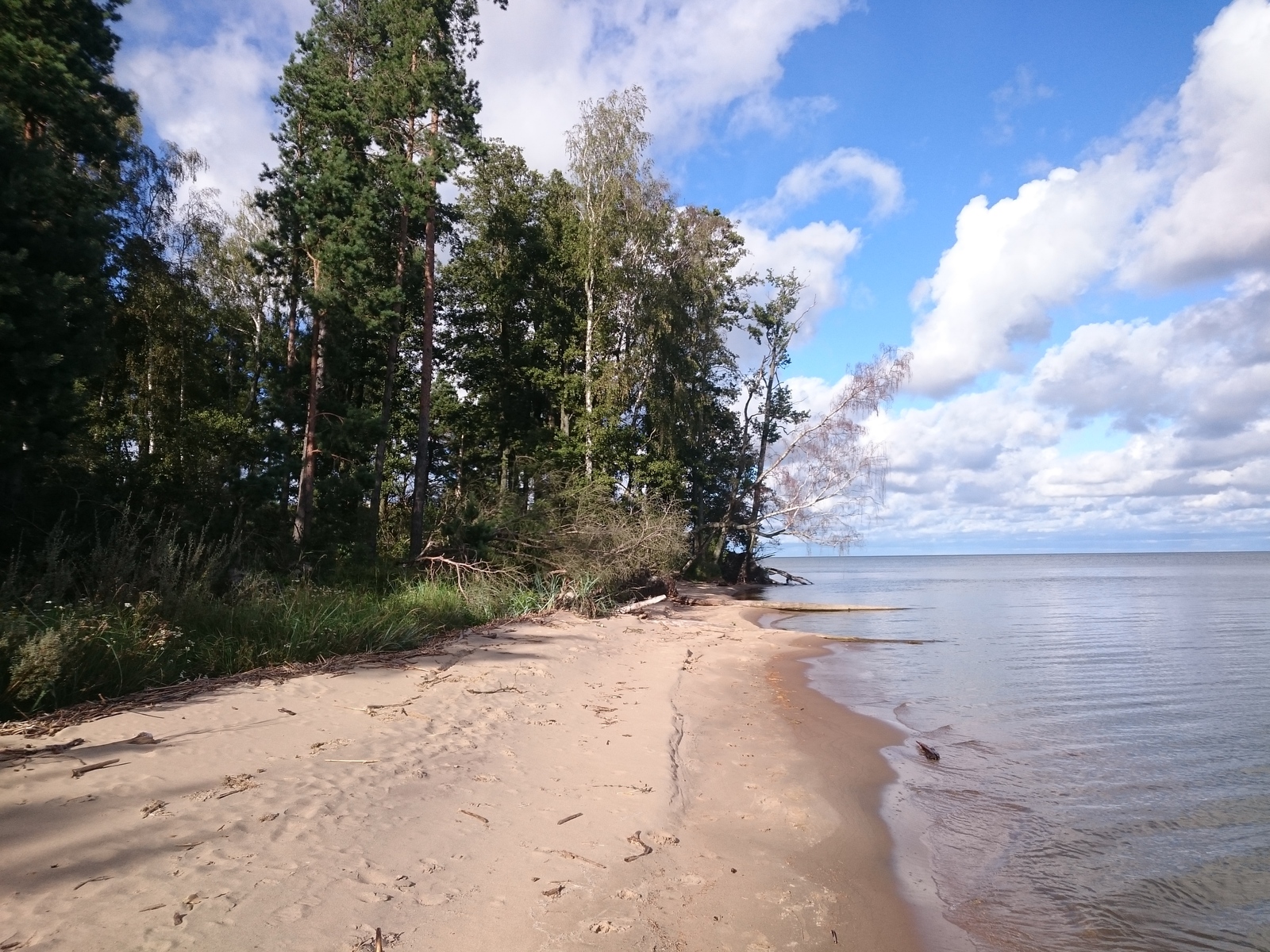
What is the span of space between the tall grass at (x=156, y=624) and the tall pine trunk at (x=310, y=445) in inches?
134

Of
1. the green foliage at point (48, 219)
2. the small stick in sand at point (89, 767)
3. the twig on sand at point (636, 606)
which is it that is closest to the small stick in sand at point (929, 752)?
the small stick in sand at point (89, 767)

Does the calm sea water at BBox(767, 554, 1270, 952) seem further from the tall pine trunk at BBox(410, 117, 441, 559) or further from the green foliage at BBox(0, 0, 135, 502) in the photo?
the green foliage at BBox(0, 0, 135, 502)

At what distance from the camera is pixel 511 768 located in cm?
554

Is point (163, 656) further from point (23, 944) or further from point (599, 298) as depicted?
point (599, 298)

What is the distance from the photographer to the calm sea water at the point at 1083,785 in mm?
4480

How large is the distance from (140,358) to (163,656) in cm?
1392

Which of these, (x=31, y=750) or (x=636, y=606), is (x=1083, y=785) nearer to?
(x=31, y=750)

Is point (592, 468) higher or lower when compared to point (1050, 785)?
higher

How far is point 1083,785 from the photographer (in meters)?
6.85

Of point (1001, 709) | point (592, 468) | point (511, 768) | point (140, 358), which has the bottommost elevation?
point (1001, 709)

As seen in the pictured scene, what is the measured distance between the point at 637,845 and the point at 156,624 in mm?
5402

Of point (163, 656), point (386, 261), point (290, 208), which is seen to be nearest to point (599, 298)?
point (386, 261)

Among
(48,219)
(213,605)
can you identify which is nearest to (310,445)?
(48,219)

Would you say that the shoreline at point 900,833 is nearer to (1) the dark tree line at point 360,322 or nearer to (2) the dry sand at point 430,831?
(2) the dry sand at point 430,831
